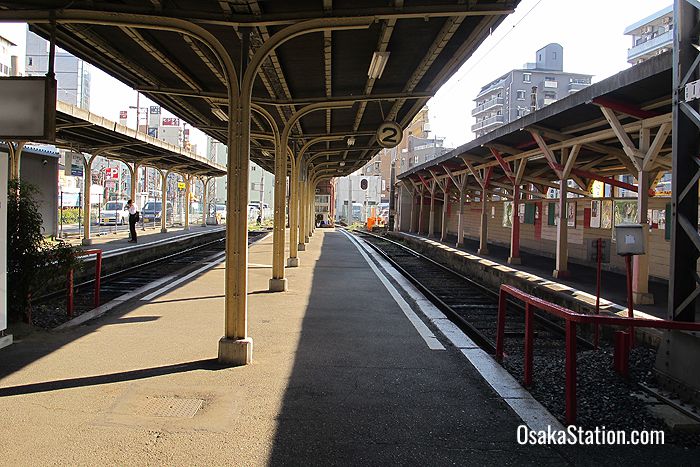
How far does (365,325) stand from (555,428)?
3.77m

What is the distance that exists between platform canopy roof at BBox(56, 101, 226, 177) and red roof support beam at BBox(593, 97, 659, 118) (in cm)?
1098

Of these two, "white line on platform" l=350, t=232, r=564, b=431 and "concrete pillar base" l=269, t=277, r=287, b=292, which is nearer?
"white line on platform" l=350, t=232, r=564, b=431

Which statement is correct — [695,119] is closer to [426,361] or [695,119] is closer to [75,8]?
[426,361]

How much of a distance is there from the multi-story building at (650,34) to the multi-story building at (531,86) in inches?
291

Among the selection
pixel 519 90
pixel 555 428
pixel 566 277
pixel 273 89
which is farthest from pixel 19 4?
pixel 519 90

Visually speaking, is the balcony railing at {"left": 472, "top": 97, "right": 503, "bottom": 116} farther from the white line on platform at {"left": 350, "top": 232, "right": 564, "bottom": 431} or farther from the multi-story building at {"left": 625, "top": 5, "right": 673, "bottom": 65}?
the white line on platform at {"left": 350, "top": 232, "right": 564, "bottom": 431}

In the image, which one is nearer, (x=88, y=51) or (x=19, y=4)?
(x=19, y=4)

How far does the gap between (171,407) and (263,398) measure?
716 millimetres

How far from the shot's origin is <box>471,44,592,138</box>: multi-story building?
210 feet

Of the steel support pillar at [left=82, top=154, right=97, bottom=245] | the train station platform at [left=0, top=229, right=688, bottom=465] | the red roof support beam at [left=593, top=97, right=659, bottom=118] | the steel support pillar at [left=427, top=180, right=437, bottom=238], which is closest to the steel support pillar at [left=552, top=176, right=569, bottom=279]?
the red roof support beam at [left=593, top=97, right=659, bottom=118]

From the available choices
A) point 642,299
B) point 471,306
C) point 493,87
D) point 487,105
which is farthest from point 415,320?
point 493,87

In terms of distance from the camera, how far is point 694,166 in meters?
5.20

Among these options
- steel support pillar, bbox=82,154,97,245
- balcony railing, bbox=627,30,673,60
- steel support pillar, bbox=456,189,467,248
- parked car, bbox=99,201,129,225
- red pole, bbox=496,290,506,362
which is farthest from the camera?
balcony railing, bbox=627,30,673,60

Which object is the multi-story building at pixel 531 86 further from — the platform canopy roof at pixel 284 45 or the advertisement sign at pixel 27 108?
the advertisement sign at pixel 27 108
